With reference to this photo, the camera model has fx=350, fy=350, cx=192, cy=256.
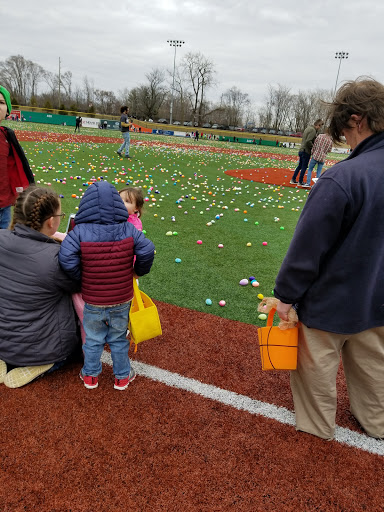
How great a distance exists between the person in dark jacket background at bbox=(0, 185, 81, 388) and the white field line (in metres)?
0.63

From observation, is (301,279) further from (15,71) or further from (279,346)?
(15,71)

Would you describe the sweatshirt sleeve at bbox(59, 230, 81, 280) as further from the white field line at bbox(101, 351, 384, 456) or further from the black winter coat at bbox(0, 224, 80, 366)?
the white field line at bbox(101, 351, 384, 456)

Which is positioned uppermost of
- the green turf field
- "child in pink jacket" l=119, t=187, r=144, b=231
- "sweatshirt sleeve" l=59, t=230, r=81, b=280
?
"child in pink jacket" l=119, t=187, r=144, b=231

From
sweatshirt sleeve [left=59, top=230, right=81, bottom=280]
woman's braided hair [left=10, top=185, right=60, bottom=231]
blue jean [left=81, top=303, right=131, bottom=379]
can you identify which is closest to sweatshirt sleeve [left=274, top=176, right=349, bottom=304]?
blue jean [left=81, top=303, right=131, bottom=379]

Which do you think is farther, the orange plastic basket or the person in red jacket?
the person in red jacket

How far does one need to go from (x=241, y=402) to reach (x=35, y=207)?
2.26 meters

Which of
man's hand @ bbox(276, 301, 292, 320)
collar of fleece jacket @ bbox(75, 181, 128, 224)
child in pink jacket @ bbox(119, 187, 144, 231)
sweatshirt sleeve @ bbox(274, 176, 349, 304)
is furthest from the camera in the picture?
child in pink jacket @ bbox(119, 187, 144, 231)

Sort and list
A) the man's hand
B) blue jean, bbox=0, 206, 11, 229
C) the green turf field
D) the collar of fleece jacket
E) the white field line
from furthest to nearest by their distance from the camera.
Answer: the green turf field < blue jean, bbox=0, 206, 11, 229 < the white field line < the collar of fleece jacket < the man's hand

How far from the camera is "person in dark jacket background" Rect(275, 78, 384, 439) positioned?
6.53 feet

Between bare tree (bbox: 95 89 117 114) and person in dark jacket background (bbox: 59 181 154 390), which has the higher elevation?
bare tree (bbox: 95 89 117 114)

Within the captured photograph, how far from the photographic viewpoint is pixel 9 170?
4449 millimetres

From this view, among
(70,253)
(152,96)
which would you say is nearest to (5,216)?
(70,253)

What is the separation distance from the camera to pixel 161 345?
3574 mm

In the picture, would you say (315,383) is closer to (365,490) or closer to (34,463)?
(365,490)
